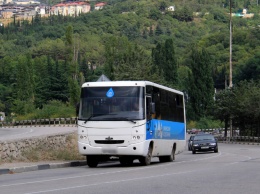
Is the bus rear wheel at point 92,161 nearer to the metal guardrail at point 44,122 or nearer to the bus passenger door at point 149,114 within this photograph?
the bus passenger door at point 149,114

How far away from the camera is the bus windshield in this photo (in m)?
25.6

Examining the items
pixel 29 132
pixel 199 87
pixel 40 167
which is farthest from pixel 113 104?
pixel 199 87

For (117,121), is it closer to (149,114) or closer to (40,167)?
(149,114)

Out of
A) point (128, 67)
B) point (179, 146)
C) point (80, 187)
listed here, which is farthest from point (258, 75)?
point (80, 187)

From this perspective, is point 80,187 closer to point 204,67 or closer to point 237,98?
point 237,98

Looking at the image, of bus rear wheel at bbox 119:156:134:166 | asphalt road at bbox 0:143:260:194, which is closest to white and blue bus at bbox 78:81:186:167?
bus rear wheel at bbox 119:156:134:166

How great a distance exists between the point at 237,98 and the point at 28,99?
4120cm

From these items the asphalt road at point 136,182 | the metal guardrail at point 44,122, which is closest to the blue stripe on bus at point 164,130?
the asphalt road at point 136,182

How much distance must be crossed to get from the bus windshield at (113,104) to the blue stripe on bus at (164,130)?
81 centimetres

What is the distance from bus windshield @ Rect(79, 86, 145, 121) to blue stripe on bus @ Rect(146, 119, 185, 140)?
0.81 meters

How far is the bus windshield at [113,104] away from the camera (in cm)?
2559

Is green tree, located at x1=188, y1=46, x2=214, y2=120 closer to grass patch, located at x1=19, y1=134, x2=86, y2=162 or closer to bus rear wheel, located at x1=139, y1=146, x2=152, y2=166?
grass patch, located at x1=19, y1=134, x2=86, y2=162

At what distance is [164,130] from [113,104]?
4.11 metres

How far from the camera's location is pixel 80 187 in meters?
17.3
